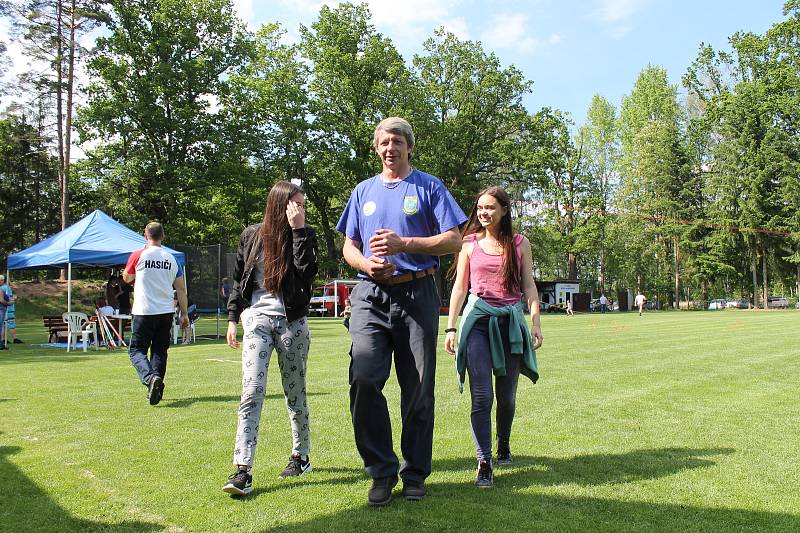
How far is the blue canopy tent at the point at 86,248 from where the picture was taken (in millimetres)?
15719

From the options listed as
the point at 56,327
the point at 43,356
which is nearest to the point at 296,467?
the point at 43,356

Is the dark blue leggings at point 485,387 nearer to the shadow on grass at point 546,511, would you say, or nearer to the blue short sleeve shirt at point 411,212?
the shadow on grass at point 546,511

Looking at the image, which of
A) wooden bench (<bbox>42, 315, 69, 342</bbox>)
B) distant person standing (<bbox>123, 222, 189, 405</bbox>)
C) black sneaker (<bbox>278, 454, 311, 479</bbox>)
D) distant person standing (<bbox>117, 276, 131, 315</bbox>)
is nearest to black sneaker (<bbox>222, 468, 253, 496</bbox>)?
black sneaker (<bbox>278, 454, 311, 479</bbox>)

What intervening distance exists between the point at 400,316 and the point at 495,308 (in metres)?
0.90

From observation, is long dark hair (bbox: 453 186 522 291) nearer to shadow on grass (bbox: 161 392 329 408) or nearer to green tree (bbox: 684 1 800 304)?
shadow on grass (bbox: 161 392 329 408)

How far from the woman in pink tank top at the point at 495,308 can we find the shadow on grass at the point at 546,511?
554 mm

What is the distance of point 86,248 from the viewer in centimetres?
1585

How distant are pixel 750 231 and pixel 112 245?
176 ft

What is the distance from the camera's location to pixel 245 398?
399cm

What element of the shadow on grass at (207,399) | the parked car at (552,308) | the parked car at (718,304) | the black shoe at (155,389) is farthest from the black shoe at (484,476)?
the parked car at (718,304)

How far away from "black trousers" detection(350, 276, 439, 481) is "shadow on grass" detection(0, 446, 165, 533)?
122 cm

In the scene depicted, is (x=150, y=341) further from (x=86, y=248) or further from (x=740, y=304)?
(x=740, y=304)

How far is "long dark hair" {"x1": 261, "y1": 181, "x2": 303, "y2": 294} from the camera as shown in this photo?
13.6 feet

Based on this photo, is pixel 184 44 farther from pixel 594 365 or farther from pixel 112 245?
pixel 594 365
